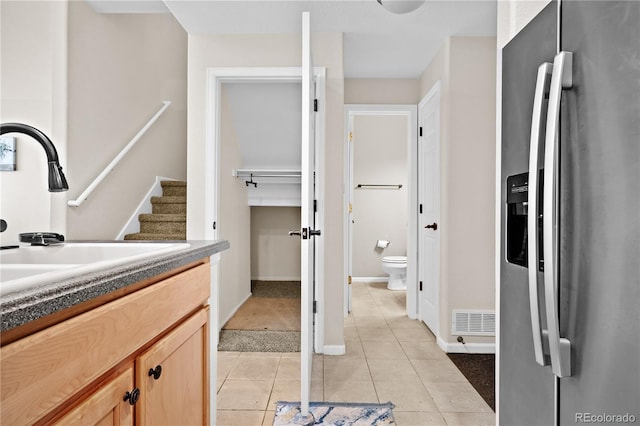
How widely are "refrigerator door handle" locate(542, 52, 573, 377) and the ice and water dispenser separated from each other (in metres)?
0.17

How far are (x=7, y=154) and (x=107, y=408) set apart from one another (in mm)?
1227

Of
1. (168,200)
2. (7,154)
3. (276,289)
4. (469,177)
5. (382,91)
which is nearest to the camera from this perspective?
(7,154)

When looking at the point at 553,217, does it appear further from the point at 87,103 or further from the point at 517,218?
the point at 87,103

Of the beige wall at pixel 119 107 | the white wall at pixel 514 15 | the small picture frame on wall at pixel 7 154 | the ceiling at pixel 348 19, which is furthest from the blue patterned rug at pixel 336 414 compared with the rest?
the ceiling at pixel 348 19

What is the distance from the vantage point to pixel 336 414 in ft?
6.28

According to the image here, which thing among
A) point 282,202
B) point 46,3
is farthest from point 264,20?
point 282,202

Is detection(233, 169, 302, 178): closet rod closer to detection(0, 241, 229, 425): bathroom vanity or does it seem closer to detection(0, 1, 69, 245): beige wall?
detection(0, 1, 69, 245): beige wall

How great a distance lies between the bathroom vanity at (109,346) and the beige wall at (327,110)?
1.59 meters

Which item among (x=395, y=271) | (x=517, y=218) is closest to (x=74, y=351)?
(x=517, y=218)

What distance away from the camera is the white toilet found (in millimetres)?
4856

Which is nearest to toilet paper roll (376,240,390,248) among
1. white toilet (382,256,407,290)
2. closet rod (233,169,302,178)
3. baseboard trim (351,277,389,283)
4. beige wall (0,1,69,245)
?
white toilet (382,256,407,290)

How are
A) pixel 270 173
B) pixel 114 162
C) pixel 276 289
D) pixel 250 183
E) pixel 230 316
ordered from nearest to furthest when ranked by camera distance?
1. pixel 114 162
2. pixel 230 316
3. pixel 270 173
4. pixel 250 183
5. pixel 276 289

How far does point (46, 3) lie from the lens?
192 centimetres

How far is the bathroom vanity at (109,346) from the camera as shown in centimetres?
53
